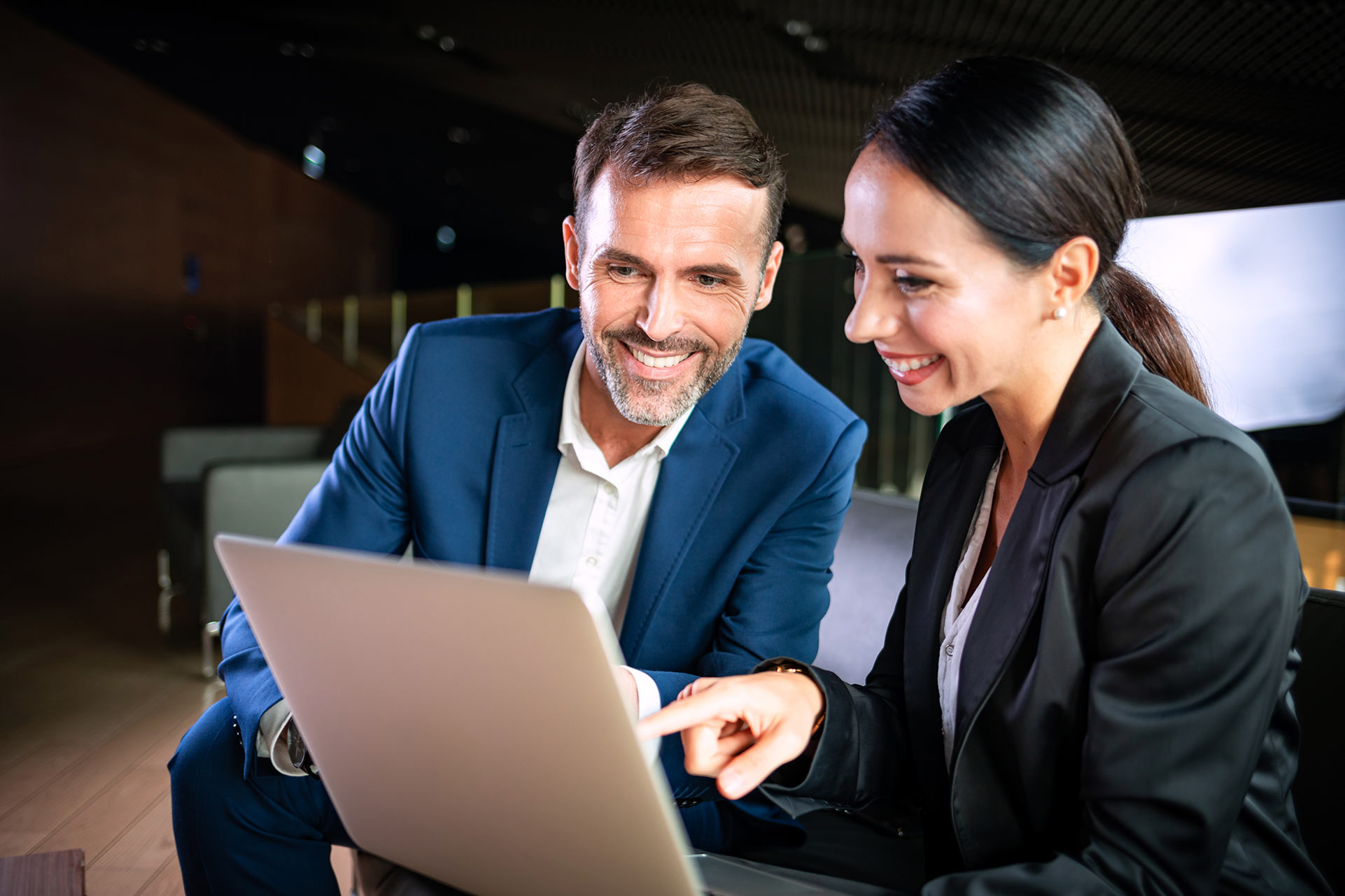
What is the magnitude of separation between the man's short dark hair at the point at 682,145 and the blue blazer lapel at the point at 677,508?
0.30 m

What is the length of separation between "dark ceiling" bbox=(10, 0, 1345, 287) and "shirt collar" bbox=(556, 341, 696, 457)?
1.49 ft

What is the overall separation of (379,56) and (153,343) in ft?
14.3

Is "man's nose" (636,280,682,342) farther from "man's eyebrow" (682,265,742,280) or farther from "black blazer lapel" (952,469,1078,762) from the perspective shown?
"black blazer lapel" (952,469,1078,762)

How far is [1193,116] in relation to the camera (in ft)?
14.4

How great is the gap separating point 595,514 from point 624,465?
9cm

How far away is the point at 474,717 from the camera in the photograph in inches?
25.5

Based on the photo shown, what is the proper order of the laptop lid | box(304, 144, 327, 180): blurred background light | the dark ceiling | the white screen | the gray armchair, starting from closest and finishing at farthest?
the laptop lid < the white screen < the gray armchair < the dark ceiling < box(304, 144, 327, 180): blurred background light

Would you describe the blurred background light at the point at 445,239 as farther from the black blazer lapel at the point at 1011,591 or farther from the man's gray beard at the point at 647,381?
the black blazer lapel at the point at 1011,591

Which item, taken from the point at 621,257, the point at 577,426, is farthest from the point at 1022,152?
the point at 577,426

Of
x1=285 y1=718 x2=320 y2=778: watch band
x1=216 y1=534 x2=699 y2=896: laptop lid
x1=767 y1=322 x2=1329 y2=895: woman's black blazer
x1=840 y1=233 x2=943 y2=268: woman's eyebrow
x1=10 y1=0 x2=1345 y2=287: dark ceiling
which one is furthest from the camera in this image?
x1=10 y1=0 x2=1345 y2=287: dark ceiling

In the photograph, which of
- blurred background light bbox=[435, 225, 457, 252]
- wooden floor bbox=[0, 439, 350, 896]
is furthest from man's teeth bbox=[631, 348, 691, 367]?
blurred background light bbox=[435, 225, 457, 252]

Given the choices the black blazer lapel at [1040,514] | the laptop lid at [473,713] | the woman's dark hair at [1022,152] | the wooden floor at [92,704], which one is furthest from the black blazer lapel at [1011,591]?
the wooden floor at [92,704]

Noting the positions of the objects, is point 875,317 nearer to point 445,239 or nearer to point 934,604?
point 934,604

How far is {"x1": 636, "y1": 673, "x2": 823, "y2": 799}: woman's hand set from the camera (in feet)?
2.58
